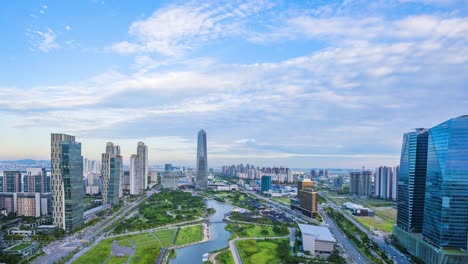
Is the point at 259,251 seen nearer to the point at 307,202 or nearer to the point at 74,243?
the point at 74,243

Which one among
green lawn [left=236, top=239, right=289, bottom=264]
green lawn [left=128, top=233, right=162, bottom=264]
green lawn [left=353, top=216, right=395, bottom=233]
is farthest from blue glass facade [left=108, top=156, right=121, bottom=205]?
green lawn [left=353, top=216, right=395, bottom=233]

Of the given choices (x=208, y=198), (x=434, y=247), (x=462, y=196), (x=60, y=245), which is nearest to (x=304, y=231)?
(x=434, y=247)

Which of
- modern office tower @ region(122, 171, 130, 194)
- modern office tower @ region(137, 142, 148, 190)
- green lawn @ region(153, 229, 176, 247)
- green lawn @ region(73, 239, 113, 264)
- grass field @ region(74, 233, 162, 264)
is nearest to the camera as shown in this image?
green lawn @ region(73, 239, 113, 264)

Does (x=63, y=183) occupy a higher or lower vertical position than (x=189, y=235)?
higher

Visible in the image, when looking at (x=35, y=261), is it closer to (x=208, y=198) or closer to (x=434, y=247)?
(x=434, y=247)

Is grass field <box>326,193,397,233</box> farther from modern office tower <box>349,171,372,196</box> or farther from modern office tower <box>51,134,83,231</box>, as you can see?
modern office tower <box>51,134,83,231</box>

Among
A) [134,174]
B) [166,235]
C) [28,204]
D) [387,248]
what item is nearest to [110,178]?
[28,204]

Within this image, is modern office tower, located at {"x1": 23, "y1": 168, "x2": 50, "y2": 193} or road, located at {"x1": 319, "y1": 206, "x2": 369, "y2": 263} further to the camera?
modern office tower, located at {"x1": 23, "y1": 168, "x2": 50, "y2": 193}
